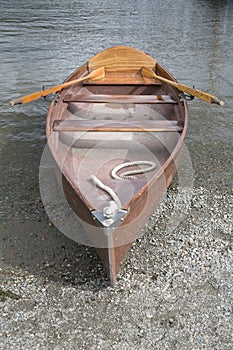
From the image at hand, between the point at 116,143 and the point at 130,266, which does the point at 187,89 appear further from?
the point at 130,266

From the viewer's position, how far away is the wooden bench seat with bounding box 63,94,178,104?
702 cm

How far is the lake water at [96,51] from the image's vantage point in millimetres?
6719

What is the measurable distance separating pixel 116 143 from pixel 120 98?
1851 millimetres

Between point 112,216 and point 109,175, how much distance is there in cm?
142

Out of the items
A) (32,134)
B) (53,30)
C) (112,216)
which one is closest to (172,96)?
(32,134)

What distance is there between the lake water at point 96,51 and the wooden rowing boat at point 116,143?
94cm

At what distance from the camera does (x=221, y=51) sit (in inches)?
576

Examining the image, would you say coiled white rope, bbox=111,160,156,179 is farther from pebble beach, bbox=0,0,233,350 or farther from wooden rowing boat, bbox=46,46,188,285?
pebble beach, bbox=0,0,233,350

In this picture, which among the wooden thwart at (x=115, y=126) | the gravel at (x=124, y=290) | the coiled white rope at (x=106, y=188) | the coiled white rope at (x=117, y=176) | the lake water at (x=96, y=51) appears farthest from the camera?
the lake water at (x=96, y=51)

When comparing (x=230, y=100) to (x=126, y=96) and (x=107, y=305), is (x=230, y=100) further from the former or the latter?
(x=107, y=305)

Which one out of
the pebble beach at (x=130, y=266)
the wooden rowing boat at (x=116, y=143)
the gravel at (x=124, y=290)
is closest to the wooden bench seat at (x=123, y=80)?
the wooden rowing boat at (x=116, y=143)

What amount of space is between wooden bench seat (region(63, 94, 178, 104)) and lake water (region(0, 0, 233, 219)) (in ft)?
3.23

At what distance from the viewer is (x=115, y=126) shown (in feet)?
19.5

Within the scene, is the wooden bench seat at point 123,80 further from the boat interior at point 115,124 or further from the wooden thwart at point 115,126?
the wooden thwart at point 115,126
